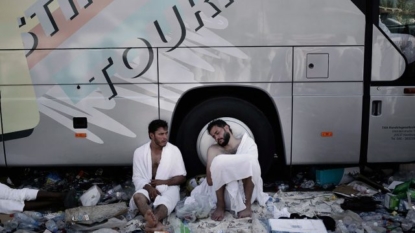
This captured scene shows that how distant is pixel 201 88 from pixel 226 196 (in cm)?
121

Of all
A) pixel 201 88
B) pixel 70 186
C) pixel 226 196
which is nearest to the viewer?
pixel 226 196

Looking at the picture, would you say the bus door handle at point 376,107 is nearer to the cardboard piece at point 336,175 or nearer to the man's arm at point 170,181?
the cardboard piece at point 336,175

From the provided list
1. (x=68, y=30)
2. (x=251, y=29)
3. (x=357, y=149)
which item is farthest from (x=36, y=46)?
(x=357, y=149)

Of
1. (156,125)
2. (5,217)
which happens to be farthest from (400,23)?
(5,217)

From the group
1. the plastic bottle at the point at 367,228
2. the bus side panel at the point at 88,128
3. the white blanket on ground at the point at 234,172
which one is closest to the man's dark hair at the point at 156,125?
the bus side panel at the point at 88,128

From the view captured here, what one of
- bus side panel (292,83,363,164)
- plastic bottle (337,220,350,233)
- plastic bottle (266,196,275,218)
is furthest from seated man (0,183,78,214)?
plastic bottle (337,220,350,233)

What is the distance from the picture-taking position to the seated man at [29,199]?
5172 mm

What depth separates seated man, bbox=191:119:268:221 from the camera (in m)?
4.96

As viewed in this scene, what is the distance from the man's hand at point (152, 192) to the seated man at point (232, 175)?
39 centimetres

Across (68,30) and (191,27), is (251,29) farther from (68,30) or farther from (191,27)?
(68,30)

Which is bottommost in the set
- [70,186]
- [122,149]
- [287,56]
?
[70,186]

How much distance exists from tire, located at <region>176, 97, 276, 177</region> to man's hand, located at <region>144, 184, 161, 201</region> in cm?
67

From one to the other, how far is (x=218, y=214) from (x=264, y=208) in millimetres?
518

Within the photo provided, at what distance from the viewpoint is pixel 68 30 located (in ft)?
17.4
